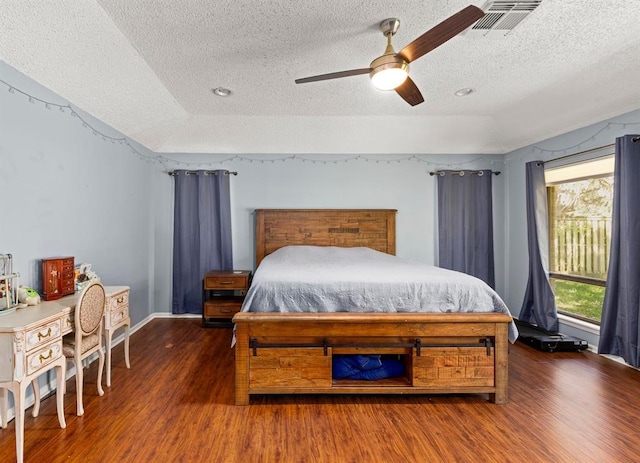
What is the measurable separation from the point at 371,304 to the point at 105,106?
309cm

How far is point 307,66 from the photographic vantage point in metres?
2.48

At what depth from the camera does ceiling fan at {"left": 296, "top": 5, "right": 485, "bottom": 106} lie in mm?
1479

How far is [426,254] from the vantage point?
14.4 ft

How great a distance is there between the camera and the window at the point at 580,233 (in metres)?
3.19

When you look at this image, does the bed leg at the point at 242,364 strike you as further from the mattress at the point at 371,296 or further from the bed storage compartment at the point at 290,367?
the mattress at the point at 371,296

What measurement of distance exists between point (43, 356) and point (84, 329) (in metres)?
0.28

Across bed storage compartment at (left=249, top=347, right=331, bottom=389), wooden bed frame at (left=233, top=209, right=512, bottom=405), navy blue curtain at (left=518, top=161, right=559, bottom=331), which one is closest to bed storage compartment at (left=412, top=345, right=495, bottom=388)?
wooden bed frame at (left=233, top=209, right=512, bottom=405)

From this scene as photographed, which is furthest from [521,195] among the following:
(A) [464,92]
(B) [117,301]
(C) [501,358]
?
(B) [117,301]

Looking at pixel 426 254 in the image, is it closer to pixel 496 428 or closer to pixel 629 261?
pixel 629 261

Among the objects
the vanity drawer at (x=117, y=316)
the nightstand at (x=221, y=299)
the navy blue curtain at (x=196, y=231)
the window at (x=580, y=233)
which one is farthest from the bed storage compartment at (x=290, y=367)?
the window at (x=580, y=233)

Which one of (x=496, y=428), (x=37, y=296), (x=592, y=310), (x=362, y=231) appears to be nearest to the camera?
(x=496, y=428)

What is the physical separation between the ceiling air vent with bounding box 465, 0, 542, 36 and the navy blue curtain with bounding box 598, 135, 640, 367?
1.71 metres

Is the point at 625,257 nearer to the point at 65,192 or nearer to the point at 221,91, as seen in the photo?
the point at 221,91

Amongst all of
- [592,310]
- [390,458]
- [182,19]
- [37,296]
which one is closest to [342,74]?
[182,19]
